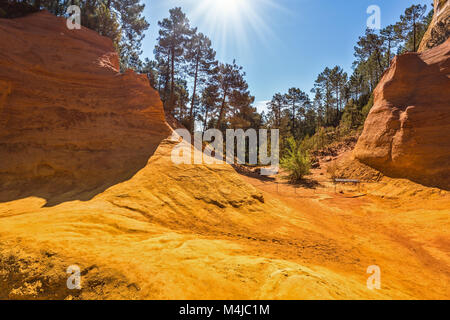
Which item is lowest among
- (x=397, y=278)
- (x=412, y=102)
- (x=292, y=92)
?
(x=397, y=278)

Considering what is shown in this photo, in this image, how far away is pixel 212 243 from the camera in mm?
3199

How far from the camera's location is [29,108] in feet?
20.9

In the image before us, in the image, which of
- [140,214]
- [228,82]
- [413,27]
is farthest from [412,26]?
[140,214]

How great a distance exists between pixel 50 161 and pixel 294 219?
7.49 meters

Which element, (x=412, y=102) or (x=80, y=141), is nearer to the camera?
(x=80, y=141)

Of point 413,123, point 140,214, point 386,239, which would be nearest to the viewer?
point 140,214

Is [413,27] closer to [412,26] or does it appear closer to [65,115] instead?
[412,26]

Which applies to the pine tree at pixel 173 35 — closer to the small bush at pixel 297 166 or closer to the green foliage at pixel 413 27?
the small bush at pixel 297 166

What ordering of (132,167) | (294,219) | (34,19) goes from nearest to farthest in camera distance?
1. (294,219)
2. (132,167)
3. (34,19)

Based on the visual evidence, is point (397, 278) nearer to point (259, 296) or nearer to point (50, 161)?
point (259, 296)

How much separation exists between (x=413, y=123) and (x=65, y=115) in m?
14.5

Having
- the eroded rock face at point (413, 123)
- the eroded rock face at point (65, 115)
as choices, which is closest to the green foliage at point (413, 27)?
the eroded rock face at point (413, 123)

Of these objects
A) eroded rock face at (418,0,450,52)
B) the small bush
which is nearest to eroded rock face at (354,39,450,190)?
the small bush

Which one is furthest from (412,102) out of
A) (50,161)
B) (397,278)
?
(50,161)
